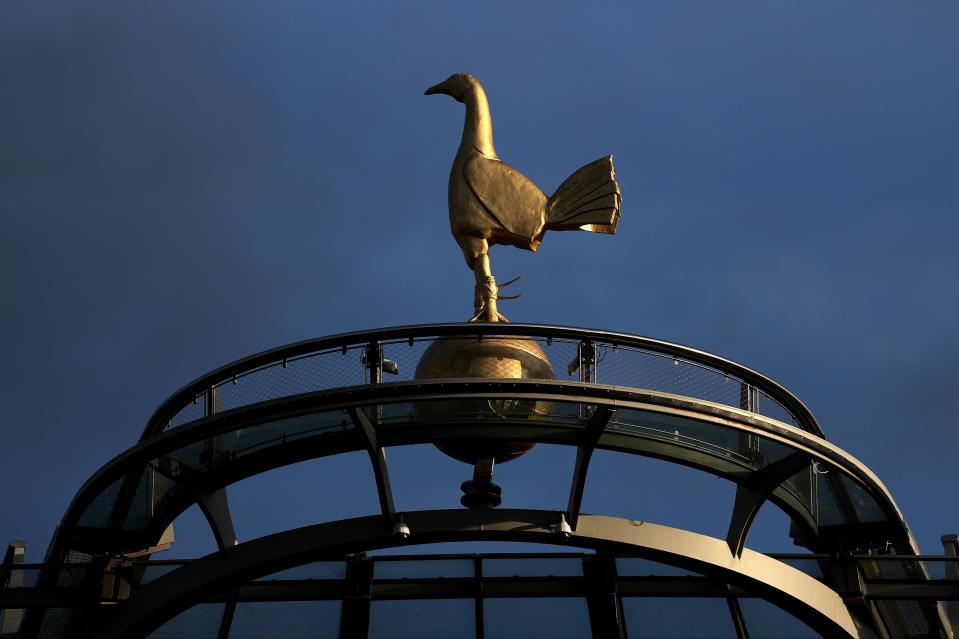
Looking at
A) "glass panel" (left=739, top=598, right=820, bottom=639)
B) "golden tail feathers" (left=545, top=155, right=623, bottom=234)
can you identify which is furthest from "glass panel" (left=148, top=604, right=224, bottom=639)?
"golden tail feathers" (left=545, top=155, right=623, bottom=234)

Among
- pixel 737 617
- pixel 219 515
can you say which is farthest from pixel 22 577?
pixel 737 617

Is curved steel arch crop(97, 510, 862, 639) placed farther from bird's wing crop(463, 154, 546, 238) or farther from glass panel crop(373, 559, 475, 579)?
glass panel crop(373, 559, 475, 579)

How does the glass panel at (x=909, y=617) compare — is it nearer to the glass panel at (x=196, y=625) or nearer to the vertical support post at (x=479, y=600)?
the vertical support post at (x=479, y=600)

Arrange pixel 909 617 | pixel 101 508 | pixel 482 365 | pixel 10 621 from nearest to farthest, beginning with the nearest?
pixel 482 365, pixel 101 508, pixel 10 621, pixel 909 617

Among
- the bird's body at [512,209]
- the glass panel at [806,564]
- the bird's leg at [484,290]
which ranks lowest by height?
the glass panel at [806,564]

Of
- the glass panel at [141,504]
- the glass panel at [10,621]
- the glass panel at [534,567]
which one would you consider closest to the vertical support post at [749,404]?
the glass panel at [534,567]

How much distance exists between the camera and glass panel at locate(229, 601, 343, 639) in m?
29.0

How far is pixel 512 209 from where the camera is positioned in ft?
84.5

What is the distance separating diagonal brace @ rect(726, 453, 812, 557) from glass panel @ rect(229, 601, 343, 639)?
870cm

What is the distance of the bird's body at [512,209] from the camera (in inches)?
1013

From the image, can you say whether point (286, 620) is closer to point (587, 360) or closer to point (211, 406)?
point (211, 406)

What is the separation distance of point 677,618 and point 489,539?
7.96 metres

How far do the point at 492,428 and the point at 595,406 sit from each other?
169 centimetres

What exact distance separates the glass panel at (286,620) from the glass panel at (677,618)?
5.26m
